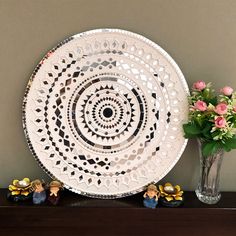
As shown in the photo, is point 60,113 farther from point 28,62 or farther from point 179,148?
point 179,148

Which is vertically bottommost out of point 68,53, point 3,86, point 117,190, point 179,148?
point 117,190

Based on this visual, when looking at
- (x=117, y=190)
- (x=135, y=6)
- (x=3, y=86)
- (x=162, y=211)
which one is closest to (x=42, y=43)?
(x=3, y=86)

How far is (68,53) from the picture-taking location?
0.97 m

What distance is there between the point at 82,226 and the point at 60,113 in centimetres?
41

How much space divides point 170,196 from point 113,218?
0.71 feet

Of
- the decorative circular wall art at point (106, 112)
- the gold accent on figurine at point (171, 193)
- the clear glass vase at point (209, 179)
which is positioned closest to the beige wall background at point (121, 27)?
the decorative circular wall art at point (106, 112)

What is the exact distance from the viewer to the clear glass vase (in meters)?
1.00

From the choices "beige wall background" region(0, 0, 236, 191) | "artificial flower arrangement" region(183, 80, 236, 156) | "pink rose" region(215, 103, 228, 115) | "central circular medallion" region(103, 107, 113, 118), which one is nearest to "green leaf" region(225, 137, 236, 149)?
"artificial flower arrangement" region(183, 80, 236, 156)

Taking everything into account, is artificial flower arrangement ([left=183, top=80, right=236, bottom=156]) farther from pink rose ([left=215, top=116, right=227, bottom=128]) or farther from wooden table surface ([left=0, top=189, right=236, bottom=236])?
wooden table surface ([left=0, top=189, right=236, bottom=236])

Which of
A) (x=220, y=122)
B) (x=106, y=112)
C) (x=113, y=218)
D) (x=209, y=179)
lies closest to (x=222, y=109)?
(x=220, y=122)

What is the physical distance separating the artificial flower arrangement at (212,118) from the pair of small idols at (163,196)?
177 mm

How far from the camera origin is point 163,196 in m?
1.01

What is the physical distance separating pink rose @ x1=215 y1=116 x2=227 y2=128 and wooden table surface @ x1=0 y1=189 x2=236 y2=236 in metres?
0.31

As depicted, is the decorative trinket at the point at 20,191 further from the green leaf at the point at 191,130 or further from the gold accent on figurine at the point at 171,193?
the green leaf at the point at 191,130
